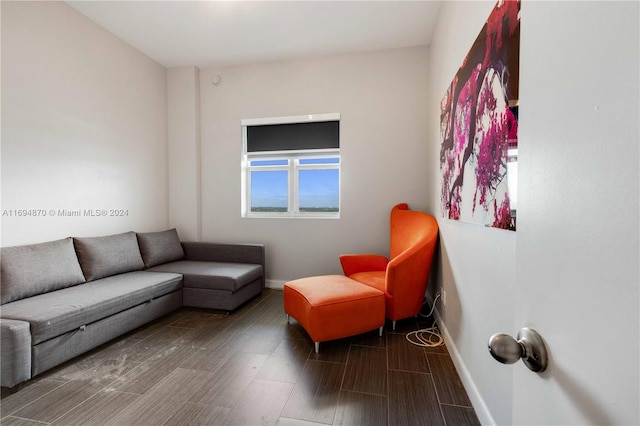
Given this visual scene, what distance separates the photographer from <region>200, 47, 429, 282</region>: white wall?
3.16 metres

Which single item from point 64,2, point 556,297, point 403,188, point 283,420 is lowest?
point 283,420

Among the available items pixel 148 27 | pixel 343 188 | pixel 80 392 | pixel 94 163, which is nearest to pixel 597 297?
pixel 80 392

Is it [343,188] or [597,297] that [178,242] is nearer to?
[343,188]

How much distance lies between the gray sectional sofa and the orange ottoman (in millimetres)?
927

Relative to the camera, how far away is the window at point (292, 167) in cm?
340

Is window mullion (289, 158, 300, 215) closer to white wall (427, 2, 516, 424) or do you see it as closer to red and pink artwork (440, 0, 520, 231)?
white wall (427, 2, 516, 424)

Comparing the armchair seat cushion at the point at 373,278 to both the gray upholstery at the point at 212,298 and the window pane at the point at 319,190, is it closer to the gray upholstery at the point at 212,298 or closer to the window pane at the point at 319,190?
the window pane at the point at 319,190

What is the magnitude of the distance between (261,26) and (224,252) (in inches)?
102

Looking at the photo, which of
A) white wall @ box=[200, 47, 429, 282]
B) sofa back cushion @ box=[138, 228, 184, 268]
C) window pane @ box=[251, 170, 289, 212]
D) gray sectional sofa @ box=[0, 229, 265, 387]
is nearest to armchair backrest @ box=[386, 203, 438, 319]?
white wall @ box=[200, 47, 429, 282]

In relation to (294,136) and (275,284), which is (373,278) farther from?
(294,136)

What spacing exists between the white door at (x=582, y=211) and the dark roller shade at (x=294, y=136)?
2.91 meters

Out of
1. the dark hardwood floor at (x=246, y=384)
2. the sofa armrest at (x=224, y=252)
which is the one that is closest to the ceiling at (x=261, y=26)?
the sofa armrest at (x=224, y=252)

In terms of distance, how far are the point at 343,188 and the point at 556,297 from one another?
293cm

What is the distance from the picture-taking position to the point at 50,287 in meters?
2.11
